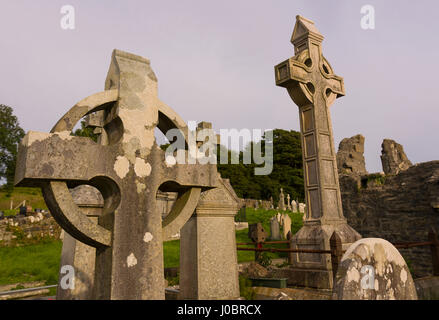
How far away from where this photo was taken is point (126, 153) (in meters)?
2.75

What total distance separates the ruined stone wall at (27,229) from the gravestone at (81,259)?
13.1m

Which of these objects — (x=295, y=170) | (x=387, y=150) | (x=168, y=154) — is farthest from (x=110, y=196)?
(x=295, y=170)

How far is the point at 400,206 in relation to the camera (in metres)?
13.0

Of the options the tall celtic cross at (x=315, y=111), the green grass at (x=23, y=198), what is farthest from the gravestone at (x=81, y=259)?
the green grass at (x=23, y=198)

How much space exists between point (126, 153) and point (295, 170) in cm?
4855

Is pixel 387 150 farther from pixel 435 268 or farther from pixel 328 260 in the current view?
pixel 328 260

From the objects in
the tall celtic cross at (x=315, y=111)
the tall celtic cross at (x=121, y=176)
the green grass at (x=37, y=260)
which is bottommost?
the green grass at (x=37, y=260)

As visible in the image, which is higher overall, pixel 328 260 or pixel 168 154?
pixel 168 154

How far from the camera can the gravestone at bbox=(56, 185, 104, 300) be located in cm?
439

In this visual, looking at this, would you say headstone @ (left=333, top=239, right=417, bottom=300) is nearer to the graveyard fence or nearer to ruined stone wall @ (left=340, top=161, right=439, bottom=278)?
the graveyard fence

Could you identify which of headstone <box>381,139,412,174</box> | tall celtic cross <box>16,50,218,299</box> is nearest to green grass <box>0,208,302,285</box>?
tall celtic cross <box>16,50,218,299</box>

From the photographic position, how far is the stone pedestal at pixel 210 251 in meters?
4.56

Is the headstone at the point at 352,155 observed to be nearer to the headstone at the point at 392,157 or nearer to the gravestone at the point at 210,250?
the headstone at the point at 392,157

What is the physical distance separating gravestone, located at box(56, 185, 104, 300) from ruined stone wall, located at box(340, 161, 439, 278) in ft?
37.7
